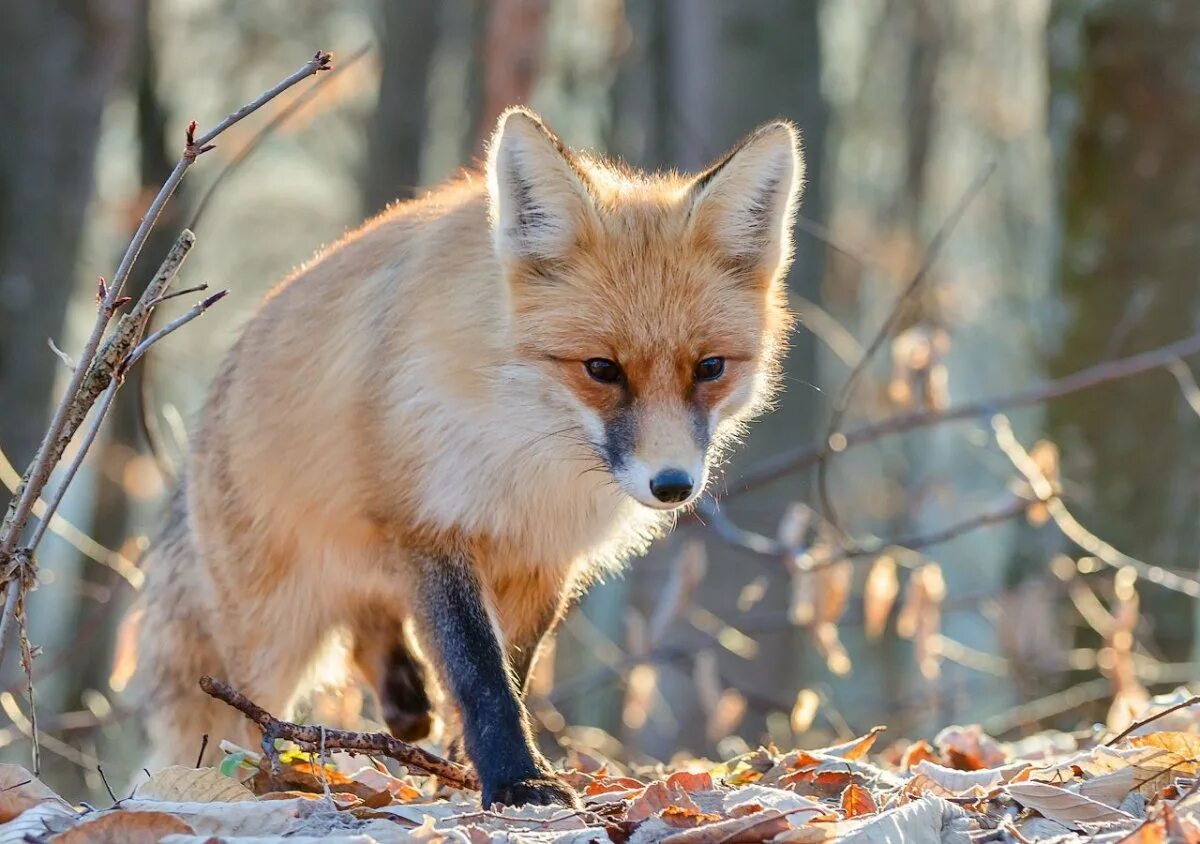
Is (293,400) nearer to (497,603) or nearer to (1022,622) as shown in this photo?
(497,603)

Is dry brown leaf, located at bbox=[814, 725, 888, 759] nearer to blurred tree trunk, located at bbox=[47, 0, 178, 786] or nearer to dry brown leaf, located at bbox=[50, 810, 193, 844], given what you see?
dry brown leaf, located at bbox=[50, 810, 193, 844]

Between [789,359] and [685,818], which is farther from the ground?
[789,359]

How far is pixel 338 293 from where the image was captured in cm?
556

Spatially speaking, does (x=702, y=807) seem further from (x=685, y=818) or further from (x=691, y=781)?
(x=685, y=818)

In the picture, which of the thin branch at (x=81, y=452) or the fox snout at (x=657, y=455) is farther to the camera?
the fox snout at (x=657, y=455)

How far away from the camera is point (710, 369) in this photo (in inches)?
188

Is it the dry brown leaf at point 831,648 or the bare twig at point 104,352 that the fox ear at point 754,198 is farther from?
the dry brown leaf at point 831,648

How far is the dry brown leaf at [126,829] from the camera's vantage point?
3270 mm

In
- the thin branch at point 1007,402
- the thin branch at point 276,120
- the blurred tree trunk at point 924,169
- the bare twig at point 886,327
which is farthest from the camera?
the blurred tree trunk at point 924,169

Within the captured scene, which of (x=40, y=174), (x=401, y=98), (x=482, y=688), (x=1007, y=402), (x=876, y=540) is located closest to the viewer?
(x=482, y=688)

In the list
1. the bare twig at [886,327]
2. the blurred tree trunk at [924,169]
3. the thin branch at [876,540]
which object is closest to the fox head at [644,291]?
the bare twig at [886,327]

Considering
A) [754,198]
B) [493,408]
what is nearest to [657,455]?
[493,408]

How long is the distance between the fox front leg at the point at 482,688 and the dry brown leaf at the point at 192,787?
0.82 meters

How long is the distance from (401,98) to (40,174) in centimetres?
803
